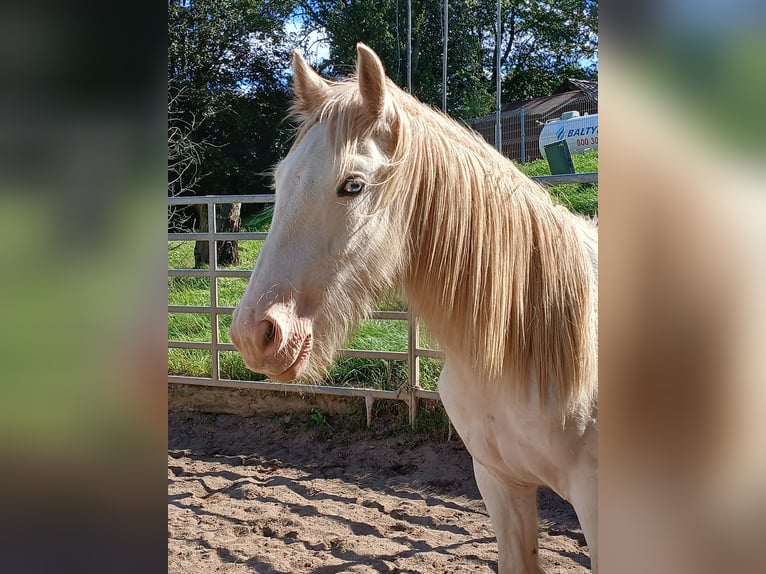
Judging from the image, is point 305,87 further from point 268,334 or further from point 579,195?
point 579,195

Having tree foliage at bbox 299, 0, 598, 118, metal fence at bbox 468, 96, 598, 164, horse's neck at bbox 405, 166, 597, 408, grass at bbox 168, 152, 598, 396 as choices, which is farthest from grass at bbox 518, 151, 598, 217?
horse's neck at bbox 405, 166, 597, 408

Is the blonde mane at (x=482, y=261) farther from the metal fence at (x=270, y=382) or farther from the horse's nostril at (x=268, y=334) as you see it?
the metal fence at (x=270, y=382)

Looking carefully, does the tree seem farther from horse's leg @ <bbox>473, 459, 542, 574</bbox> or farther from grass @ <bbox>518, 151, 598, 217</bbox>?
horse's leg @ <bbox>473, 459, 542, 574</bbox>

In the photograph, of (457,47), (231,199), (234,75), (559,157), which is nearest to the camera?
(559,157)

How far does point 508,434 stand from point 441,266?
419 millimetres

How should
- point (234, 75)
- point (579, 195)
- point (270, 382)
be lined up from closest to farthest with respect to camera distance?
point (579, 195) < point (270, 382) < point (234, 75)

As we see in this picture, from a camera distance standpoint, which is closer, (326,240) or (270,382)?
(326,240)

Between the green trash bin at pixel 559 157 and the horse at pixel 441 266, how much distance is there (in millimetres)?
2160

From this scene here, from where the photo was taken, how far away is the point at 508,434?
1356mm

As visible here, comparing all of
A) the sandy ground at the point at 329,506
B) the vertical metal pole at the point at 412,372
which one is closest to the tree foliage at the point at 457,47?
the vertical metal pole at the point at 412,372

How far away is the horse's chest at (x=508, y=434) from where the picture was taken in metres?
1.31

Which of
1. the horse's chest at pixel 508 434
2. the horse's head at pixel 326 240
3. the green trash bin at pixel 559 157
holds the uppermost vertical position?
the green trash bin at pixel 559 157

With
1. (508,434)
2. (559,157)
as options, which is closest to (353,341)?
(559,157)
